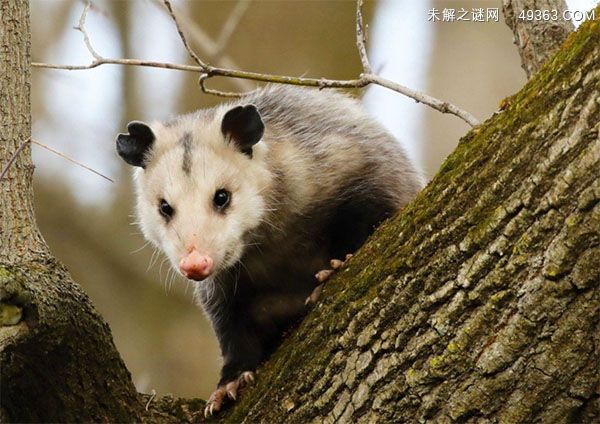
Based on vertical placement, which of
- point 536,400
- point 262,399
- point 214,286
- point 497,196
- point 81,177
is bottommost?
point 81,177

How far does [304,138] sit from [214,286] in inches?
32.0

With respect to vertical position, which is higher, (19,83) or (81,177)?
(19,83)

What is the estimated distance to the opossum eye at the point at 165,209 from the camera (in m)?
3.45

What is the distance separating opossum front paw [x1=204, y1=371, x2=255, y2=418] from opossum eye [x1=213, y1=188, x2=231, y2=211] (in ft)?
2.23

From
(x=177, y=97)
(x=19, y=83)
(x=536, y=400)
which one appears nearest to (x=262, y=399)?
(x=536, y=400)

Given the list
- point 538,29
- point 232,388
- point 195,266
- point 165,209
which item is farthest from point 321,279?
point 538,29

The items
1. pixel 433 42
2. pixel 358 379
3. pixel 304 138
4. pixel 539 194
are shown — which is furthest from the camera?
pixel 433 42

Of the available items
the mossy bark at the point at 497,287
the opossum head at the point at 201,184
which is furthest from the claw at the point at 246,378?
the mossy bark at the point at 497,287

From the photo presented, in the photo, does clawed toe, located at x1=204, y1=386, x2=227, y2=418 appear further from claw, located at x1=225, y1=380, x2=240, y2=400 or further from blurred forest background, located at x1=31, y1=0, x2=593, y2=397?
blurred forest background, located at x1=31, y1=0, x2=593, y2=397

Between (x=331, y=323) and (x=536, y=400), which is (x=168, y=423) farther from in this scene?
(x=536, y=400)

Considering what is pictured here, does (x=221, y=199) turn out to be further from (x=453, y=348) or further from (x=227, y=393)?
(x=453, y=348)

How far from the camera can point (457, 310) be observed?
239 centimetres

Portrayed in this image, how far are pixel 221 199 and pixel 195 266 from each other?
Result: 19.1 inches

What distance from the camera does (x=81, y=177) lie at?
7.51 metres
